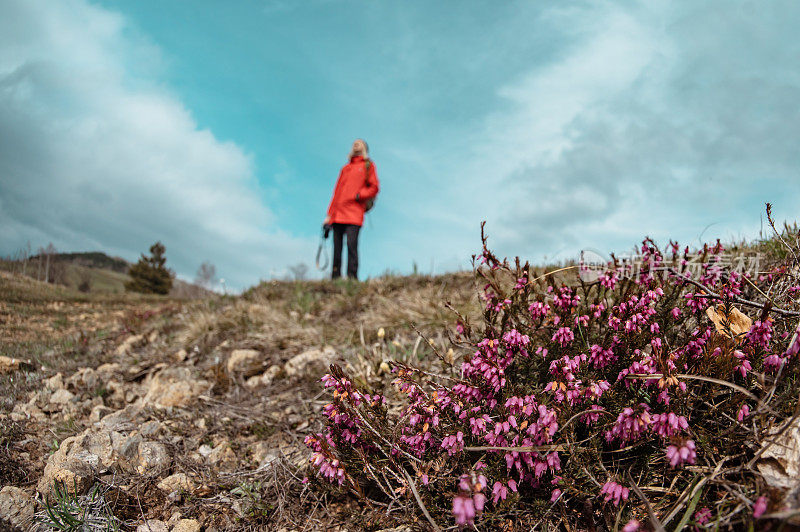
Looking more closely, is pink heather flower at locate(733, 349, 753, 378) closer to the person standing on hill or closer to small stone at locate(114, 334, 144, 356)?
small stone at locate(114, 334, 144, 356)

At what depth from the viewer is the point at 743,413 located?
210 cm

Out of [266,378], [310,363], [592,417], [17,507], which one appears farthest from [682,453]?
[266,378]

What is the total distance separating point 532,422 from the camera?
218 cm

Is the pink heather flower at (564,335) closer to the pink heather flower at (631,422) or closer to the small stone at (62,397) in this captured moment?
the pink heather flower at (631,422)

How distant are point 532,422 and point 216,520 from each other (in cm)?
196

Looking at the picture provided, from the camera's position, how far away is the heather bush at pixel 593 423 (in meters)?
1.98

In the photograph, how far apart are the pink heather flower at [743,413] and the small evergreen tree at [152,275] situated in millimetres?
29478

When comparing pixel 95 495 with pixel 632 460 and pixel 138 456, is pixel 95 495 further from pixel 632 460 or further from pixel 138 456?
pixel 632 460

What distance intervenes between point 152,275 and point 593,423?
30023 millimetres

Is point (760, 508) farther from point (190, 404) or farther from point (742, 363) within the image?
point (190, 404)

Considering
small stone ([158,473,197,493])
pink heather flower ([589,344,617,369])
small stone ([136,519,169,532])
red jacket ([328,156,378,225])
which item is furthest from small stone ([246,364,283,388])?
red jacket ([328,156,378,225])

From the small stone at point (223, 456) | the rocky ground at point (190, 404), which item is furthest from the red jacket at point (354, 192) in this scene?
the small stone at point (223, 456)

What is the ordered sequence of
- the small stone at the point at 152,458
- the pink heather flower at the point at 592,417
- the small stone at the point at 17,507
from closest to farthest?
the pink heather flower at the point at 592,417, the small stone at the point at 17,507, the small stone at the point at 152,458

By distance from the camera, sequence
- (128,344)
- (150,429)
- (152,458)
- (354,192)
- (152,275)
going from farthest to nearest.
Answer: (152,275) < (354,192) < (128,344) < (150,429) < (152,458)
